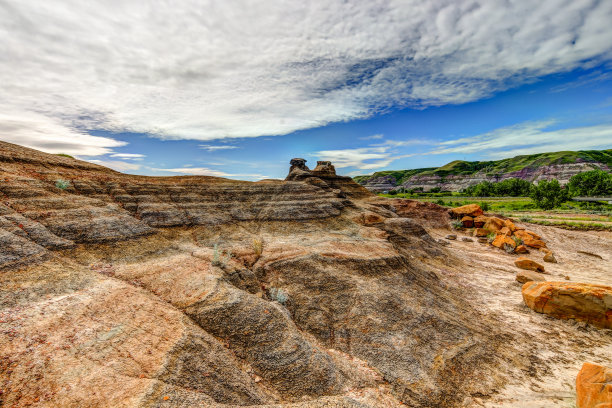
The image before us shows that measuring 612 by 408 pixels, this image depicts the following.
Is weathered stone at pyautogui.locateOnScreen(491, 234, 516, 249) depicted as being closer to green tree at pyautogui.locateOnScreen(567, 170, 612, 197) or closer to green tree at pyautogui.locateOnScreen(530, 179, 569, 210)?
green tree at pyautogui.locateOnScreen(530, 179, 569, 210)

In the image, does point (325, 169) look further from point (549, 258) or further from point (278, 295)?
point (278, 295)

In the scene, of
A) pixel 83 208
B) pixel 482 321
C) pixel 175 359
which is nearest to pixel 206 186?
pixel 83 208

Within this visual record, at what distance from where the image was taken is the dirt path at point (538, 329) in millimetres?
11516

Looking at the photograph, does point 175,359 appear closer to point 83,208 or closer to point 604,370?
point 83,208

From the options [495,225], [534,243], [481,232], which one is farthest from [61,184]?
[495,225]

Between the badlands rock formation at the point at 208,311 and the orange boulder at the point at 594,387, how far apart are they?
8.92 ft

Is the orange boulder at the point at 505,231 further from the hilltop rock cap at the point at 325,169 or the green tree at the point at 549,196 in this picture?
the green tree at the point at 549,196

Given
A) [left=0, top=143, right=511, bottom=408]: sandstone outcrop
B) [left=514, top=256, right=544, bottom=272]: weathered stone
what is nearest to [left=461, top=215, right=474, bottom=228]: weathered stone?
[left=514, top=256, right=544, bottom=272]: weathered stone

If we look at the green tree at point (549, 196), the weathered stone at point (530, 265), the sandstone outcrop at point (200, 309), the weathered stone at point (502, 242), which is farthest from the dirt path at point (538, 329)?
the green tree at point (549, 196)

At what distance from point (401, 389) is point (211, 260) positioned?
11395 mm

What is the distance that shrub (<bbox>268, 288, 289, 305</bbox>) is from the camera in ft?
45.3

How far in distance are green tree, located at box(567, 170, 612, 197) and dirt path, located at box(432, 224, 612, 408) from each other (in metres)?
81.1

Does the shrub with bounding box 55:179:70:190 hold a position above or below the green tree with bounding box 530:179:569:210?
above

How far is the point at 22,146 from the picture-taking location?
2100cm
